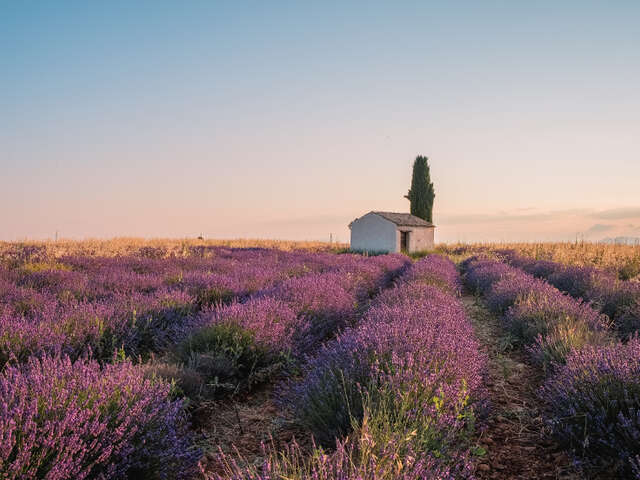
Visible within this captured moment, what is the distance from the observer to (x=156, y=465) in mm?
2256

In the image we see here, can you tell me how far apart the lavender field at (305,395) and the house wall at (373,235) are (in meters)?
23.6

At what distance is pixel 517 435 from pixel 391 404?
1.51 m

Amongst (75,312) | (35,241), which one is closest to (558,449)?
(75,312)

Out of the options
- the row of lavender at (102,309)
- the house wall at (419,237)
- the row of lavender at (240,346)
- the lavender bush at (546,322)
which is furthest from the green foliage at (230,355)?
the house wall at (419,237)

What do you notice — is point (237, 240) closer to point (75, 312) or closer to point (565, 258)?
point (565, 258)

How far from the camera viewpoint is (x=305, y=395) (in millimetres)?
2832

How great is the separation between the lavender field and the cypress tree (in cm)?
3416

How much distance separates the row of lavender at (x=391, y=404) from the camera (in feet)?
6.28

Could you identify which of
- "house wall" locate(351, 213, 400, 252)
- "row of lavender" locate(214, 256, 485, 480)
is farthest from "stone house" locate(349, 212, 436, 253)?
"row of lavender" locate(214, 256, 485, 480)

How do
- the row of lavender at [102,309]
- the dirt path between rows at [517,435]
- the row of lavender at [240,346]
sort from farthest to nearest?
the row of lavender at [102,309] < the row of lavender at [240,346] < the dirt path between rows at [517,435]

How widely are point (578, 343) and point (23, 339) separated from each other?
5424mm

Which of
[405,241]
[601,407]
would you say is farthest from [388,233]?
[601,407]

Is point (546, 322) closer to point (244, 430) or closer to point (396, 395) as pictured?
point (396, 395)

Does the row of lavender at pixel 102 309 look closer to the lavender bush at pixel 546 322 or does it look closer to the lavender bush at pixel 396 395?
the lavender bush at pixel 396 395
